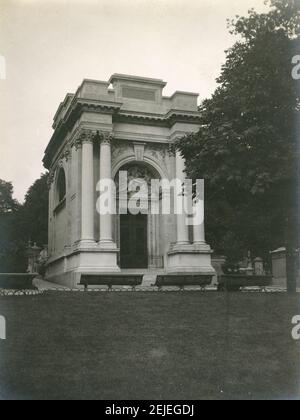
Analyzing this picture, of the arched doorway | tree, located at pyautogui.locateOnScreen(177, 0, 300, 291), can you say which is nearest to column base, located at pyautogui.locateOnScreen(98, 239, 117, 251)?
the arched doorway

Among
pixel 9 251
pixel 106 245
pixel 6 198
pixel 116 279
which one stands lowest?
pixel 116 279

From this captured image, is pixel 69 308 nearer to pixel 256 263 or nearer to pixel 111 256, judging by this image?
pixel 111 256

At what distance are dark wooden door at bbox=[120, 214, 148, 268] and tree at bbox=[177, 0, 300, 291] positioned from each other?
41.2 feet

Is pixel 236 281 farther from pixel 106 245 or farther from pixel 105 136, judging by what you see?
pixel 105 136

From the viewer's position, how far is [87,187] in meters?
27.7

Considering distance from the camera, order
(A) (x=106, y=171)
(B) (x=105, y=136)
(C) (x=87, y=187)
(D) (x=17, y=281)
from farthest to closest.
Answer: (B) (x=105, y=136) < (A) (x=106, y=171) < (C) (x=87, y=187) < (D) (x=17, y=281)

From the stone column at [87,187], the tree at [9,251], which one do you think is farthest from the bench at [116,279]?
the tree at [9,251]

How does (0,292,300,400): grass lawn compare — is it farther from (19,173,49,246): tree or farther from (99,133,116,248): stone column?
(19,173,49,246): tree

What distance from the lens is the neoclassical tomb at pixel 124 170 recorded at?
2772cm

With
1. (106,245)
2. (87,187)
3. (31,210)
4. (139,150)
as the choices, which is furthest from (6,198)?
(106,245)

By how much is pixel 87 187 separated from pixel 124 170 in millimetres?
3925

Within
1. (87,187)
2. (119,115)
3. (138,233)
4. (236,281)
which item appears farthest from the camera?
(138,233)

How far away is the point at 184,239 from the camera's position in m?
29.2
